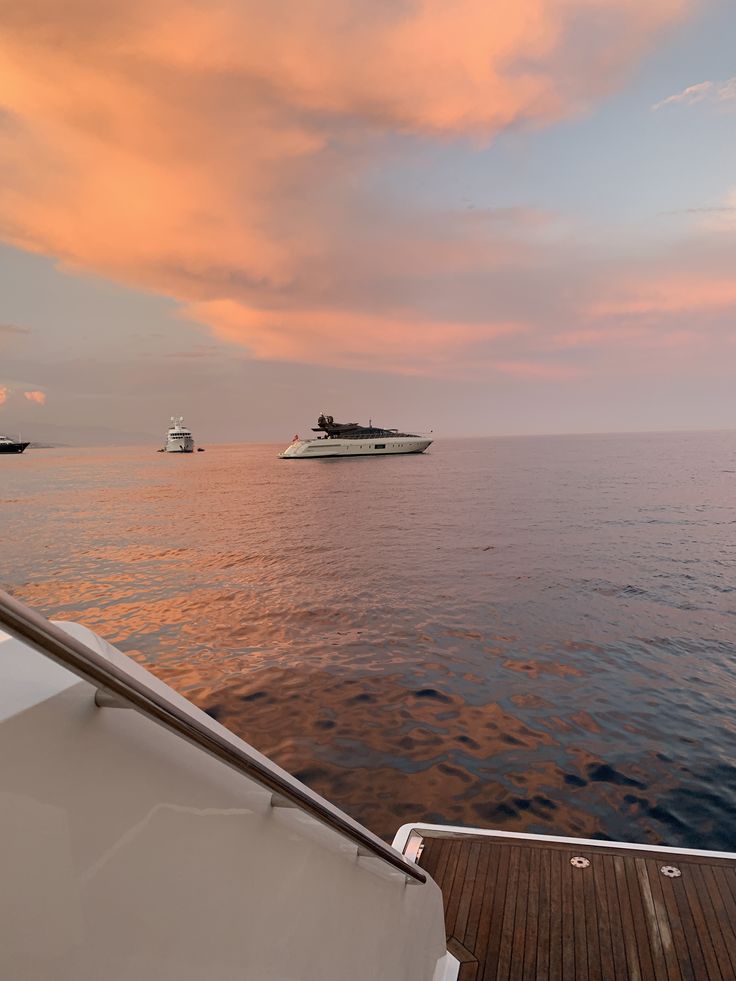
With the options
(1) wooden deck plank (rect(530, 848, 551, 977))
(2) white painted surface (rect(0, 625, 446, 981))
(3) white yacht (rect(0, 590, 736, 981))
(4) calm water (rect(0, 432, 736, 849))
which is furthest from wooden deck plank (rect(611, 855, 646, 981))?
(2) white painted surface (rect(0, 625, 446, 981))

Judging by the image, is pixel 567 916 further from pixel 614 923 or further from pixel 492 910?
pixel 492 910

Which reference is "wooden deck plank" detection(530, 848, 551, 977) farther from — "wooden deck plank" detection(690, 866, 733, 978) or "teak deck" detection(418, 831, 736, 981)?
"wooden deck plank" detection(690, 866, 733, 978)

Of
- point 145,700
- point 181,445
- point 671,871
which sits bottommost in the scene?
point 671,871

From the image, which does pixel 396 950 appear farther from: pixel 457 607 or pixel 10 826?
pixel 457 607

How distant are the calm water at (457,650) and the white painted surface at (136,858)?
5.32 metres

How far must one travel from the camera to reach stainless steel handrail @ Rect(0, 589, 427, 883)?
94 cm

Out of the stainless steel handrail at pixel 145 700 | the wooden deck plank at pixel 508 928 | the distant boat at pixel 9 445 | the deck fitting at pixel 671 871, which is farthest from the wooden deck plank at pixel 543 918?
the distant boat at pixel 9 445

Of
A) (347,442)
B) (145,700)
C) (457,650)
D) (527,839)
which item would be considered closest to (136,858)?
(145,700)

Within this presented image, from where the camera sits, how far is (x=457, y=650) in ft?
40.6

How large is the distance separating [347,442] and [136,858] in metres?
113

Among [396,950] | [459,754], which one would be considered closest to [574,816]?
[459,754]

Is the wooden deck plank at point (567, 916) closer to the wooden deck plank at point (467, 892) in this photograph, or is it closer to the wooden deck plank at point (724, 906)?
the wooden deck plank at point (467, 892)

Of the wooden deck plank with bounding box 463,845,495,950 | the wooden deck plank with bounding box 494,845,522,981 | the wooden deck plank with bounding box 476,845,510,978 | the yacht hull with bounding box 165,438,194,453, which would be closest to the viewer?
the wooden deck plank with bounding box 494,845,522,981

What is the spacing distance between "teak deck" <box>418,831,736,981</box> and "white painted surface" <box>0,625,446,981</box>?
2.57 meters
